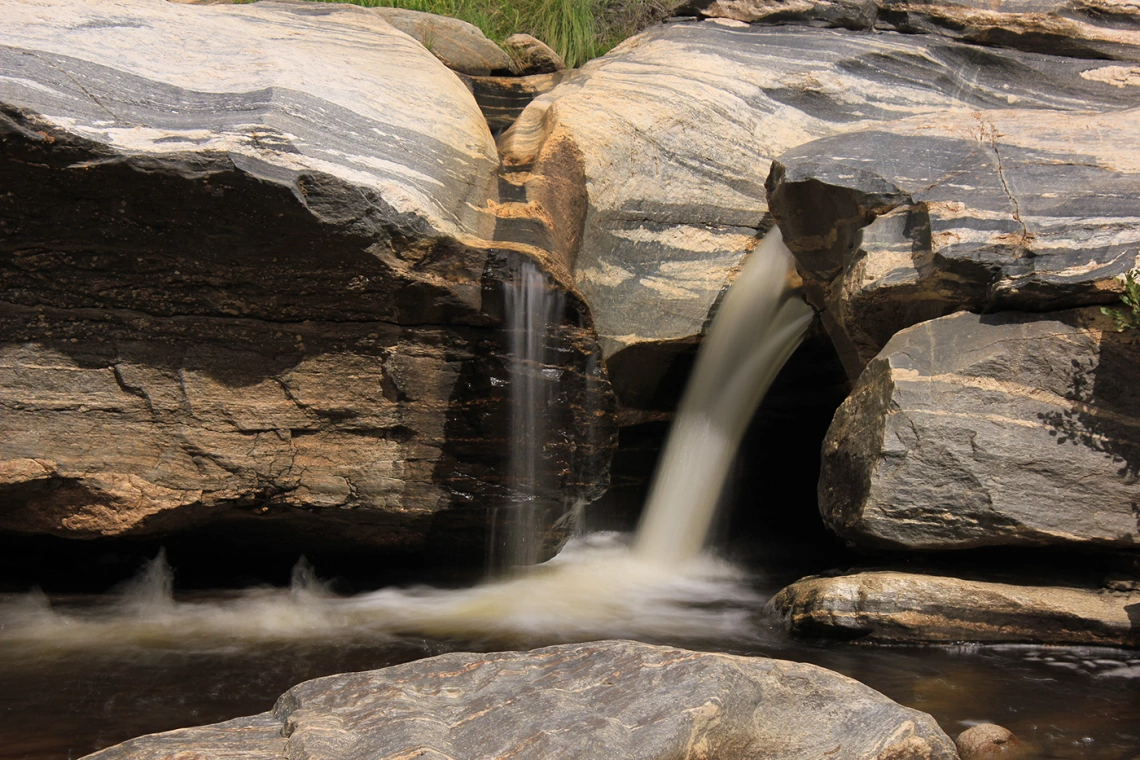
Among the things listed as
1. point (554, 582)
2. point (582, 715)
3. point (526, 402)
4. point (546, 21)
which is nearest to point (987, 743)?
point (582, 715)

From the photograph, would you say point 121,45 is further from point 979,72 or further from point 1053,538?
point 979,72

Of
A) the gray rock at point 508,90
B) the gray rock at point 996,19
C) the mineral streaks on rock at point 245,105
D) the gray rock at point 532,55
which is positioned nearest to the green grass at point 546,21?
the gray rock at point 532,55

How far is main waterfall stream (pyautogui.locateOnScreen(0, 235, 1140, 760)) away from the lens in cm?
371

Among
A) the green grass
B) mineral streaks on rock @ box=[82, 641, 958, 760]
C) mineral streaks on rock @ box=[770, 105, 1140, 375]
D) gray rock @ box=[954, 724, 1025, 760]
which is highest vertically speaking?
the green grass

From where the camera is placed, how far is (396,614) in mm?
5043

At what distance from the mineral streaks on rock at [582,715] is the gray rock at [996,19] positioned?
6317mm

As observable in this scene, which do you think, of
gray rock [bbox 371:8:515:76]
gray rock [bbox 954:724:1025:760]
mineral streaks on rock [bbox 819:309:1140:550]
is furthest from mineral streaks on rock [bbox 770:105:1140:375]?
gray rock [bbox 371:8:515:76]

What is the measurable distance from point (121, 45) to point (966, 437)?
4827 millimetres

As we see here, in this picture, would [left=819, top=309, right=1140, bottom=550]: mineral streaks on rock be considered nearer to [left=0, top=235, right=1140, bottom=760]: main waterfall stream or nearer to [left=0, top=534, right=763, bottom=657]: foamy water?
[left=0, top=235, right=1140, bottom=760]: main waterfall stream

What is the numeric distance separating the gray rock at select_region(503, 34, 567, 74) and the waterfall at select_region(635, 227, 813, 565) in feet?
13.3

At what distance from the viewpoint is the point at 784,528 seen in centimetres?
698

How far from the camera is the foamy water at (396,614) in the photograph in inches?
181

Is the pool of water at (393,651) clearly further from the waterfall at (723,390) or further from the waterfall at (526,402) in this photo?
the waterfall at (723,390)

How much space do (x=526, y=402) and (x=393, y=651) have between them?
4.85 feet
